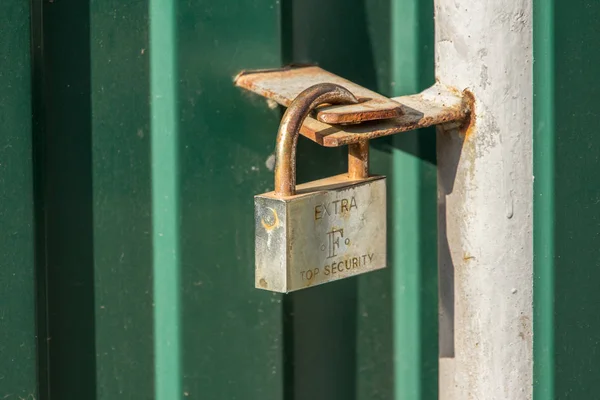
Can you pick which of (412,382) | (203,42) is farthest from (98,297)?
(412,382)

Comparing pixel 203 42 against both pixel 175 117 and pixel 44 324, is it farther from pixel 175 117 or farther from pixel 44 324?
pixel 44 324

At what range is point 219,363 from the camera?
124 cm

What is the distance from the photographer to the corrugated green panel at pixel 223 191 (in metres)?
1.21

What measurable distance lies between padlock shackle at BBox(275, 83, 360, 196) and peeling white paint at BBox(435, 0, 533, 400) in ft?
0.62

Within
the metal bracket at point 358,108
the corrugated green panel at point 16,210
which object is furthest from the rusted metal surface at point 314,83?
the corrugated green panel at point 16,210

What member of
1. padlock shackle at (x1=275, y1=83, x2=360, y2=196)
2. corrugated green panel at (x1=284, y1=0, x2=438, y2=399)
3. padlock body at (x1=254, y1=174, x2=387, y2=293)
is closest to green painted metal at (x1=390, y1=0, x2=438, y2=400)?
corrugated green panel at (x1=284, y1=0, x2=438, y2=399)

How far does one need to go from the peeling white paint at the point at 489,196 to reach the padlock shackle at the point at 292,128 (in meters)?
0.19

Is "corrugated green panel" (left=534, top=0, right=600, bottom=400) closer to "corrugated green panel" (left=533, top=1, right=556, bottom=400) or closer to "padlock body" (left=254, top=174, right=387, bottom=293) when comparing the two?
"corrugated green panel" (left=533, top=1, right=556, bottom=400)

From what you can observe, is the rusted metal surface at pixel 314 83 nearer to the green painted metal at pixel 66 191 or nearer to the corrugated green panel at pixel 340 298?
the corrugated green panel at pixel 340 298

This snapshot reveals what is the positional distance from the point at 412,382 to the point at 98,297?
43 cm

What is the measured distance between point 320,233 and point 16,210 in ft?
1.03

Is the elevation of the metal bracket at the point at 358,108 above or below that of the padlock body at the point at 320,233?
above

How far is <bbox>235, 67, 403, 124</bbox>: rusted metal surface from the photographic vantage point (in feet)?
3.86

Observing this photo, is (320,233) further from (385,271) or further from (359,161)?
(385,271)
